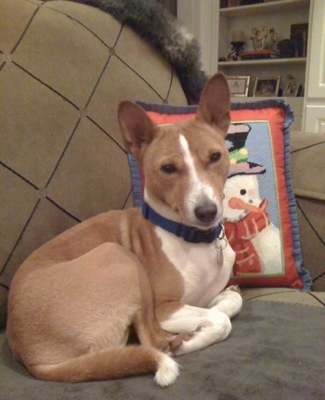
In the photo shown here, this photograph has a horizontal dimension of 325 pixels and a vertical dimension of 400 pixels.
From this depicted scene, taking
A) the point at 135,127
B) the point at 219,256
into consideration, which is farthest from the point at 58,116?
the point at 219,256

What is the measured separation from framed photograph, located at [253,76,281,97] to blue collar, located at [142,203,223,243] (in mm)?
3010

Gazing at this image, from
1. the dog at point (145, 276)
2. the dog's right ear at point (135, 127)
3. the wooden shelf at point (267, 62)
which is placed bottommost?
the dog at point (145, 276)

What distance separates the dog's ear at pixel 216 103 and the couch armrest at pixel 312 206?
327 mm

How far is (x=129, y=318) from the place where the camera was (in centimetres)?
98

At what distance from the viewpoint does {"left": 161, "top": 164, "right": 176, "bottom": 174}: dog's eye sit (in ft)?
3.49

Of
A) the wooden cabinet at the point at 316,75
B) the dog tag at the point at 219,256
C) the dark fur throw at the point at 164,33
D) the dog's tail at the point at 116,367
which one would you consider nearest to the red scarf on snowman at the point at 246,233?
the dog tag at the point at 219,256

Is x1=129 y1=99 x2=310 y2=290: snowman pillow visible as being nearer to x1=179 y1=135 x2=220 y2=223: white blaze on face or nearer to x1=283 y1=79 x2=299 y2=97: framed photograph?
x1=179 y1=135 x2=220 y2=223: white blaze on face

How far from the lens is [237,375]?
2.62 ft

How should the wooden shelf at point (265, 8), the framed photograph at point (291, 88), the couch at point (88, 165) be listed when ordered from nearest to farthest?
the couch at point (88, 165)
the wooden shelf at point (265, 8)
the framed photograph at point (291, 88)

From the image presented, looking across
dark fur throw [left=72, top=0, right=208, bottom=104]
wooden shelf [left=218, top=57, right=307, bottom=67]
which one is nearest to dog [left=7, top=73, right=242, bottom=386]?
dark fur throw [left=72, top=0, right=208, bottom=104]

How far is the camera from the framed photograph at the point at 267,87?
3.86 metres

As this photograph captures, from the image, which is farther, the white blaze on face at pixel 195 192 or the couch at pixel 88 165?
the white blaze on face at pixel 195 192

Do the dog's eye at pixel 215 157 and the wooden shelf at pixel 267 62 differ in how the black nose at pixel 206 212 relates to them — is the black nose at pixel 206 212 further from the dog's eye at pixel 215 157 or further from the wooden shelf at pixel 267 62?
the wooden shelf at pixel 267 62

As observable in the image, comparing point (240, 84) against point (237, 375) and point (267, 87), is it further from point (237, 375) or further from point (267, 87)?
point (237, 375)
